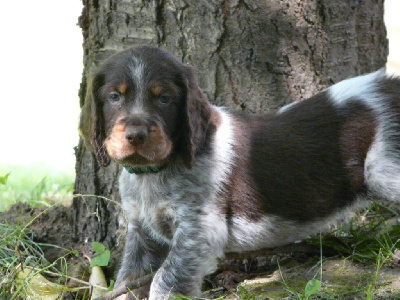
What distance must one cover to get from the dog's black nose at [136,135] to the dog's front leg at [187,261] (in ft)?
2.40

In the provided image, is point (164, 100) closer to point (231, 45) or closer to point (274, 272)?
point (231, 45)

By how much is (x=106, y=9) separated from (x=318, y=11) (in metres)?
1.80

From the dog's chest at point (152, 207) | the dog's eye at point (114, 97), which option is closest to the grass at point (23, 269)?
the dog's chest at point (152, 207)

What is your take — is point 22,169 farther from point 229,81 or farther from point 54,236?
point 229,81

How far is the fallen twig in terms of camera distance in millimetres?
4848

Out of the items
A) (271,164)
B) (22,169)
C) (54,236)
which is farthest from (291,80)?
(22,169)

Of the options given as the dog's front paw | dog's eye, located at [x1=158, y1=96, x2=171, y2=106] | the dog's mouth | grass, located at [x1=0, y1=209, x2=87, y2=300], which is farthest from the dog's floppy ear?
grass, located at [x1=0, y1=209, x2=87, y2=300]

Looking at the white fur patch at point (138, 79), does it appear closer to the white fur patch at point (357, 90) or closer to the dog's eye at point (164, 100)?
the dog's eye at point (164, 100)

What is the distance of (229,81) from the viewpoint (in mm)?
5652

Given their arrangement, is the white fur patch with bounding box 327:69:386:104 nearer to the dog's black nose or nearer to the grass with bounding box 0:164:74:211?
the dog's black nose

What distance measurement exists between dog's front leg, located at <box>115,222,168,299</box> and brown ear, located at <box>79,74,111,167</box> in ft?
2.16

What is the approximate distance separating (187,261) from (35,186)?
12.3ft

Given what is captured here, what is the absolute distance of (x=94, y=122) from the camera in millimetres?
4758

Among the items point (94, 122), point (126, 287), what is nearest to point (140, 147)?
point (94, 122)
